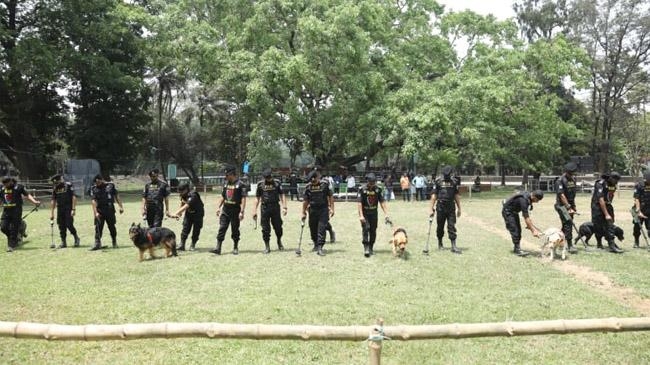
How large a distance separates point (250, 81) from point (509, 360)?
27248 millimetres

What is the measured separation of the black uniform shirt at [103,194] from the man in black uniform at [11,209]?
2.03 meters

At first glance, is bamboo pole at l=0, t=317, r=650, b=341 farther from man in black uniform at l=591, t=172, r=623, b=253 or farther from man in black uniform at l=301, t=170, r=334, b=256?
man in black uniform at l=591, t=172, r=623, b=253

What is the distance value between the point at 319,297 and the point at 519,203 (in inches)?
232

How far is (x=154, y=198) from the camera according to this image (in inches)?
492

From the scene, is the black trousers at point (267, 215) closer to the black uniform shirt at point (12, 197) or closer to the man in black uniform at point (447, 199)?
the man in black uniform at point (447, 199)

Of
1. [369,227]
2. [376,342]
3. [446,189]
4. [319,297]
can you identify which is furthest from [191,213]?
[376,342]

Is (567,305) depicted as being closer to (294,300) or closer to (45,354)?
(294,300)

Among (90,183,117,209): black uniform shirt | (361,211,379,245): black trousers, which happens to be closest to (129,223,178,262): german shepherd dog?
(90,183,117,209): black uniform shirt

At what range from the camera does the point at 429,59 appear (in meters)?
35.4

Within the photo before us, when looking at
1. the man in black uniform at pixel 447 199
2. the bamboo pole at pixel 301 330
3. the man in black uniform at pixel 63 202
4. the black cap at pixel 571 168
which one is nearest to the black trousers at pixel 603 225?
the black cap at pixel 571 168

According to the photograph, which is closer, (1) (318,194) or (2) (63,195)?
(1) (318,194)

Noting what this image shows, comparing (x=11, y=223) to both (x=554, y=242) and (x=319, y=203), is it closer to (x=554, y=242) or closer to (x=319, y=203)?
(x=319, y=203)

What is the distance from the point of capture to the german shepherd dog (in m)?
10.7

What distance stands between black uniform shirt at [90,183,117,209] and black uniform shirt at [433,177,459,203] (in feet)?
25.7
